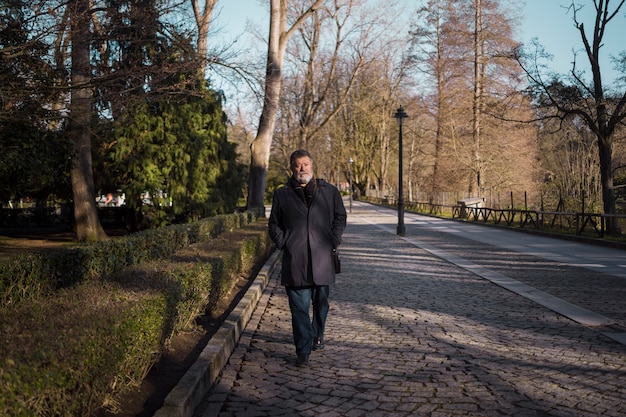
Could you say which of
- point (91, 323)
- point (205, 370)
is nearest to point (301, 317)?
point (205, 370)

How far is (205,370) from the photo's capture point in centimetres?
442

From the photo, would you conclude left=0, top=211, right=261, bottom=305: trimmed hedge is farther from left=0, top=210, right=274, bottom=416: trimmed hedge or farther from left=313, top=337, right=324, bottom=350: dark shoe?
left=313, top=337, right=324, bottom=350: dark shoe

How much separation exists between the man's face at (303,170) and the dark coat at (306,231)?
47 mm

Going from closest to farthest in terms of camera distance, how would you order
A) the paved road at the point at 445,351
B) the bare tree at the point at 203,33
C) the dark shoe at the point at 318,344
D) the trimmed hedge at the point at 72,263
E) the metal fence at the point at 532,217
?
the paved road at the point at 445,351 → the dark shoe at the point at 318,344 → the trimmed hedge at the point at 72,263 → the bare tree at the point at 203,33 → the metal fence at the point at 532,217

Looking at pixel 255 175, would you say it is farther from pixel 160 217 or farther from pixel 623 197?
pixel 623 197

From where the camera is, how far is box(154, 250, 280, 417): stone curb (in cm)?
371

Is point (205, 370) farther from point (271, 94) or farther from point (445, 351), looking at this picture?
point (271, 94)

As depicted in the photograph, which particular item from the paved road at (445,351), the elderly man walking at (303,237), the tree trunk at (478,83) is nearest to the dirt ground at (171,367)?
the paved road at (445,351)

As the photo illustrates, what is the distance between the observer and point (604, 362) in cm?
511

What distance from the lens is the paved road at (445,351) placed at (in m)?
4.13

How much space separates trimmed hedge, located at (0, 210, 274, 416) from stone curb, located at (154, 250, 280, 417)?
34 centimetres

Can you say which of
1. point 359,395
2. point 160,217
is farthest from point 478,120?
point 359,395

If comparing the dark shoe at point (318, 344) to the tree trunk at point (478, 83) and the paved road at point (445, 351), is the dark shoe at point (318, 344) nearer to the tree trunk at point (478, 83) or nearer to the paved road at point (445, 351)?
the paved road at point (445, 351)

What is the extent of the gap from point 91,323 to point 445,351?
3.34 m
